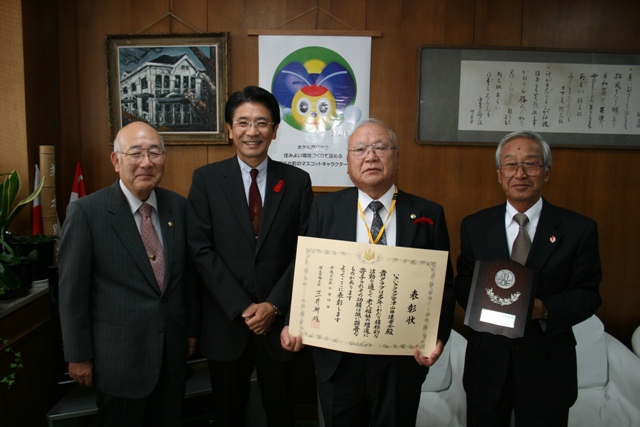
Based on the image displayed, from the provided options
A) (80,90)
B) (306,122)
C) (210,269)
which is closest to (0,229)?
(210,269)

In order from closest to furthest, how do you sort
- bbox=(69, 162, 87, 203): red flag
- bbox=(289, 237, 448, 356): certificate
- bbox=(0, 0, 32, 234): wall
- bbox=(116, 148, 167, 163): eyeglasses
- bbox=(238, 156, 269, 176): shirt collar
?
bbox=(289, 237, 448, 356): certificate, bbox=(116, 148, 167, 163): eyeglasses, bbox=(238, 156, 269, 176): shirt collar, bbox=(0, 0, 32, 234): wall, bbox=(69, 162, 87, 203): red flag

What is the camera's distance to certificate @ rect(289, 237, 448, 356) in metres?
1.32

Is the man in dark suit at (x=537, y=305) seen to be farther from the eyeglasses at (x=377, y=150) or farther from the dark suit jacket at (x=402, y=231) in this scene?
the eyeglasses at (x=377, y=150)

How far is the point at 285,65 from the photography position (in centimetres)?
269

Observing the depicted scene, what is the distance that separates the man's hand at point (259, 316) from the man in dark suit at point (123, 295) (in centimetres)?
26

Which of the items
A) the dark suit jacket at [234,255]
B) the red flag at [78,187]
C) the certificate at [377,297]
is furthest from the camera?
the red flag at [78,187]

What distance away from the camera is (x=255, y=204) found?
175cm

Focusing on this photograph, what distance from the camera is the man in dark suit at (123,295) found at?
1477mm

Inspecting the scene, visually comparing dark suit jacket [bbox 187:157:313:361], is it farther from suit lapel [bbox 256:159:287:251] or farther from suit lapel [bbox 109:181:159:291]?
suit lapel [bbox 109:181:159:291]

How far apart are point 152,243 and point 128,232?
0.32ft

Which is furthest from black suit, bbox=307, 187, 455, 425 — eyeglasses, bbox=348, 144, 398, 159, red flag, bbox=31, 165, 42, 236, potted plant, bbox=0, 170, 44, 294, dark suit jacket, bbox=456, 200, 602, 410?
red flag, bbox=31, 165, 42, 236

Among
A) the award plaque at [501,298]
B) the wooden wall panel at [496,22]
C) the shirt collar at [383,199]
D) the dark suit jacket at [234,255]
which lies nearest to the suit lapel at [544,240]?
the award plaque at [501,298]

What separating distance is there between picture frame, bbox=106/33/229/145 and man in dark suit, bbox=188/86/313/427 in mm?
998

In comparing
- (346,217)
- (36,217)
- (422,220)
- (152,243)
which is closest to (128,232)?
(152,243)
